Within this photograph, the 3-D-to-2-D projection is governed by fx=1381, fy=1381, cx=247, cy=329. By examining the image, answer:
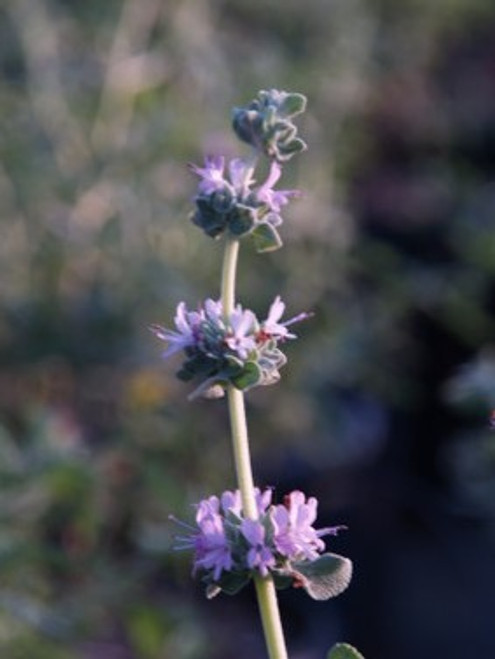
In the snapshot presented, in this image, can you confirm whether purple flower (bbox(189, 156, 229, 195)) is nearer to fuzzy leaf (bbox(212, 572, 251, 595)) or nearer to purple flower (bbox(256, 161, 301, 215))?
purple flower (bbox(256, 161, 301, 215))

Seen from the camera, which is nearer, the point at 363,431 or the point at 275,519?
the point at 275,519

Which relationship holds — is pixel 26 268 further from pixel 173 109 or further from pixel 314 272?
pixel 314 272

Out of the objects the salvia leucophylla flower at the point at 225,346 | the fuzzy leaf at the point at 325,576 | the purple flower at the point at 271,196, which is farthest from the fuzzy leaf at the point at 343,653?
the purple flower at the point at 271,196

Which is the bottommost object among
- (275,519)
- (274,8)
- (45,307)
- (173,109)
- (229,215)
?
(275,519)

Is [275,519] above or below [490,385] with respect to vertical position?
below

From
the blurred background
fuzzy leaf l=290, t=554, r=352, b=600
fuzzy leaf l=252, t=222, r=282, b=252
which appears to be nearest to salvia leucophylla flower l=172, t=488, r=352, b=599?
fuzzy leaf l=290, t=554, r=352, b=600

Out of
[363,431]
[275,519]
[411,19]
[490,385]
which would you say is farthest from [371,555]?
[411,19]

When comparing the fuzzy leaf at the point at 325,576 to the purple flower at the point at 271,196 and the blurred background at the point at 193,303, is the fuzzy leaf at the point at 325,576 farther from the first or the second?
the blurred background at the point at 193,303

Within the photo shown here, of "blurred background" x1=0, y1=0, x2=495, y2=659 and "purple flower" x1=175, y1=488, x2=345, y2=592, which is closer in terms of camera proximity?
"purple flower" x1=175, y1=488, x2=345, y2=592
